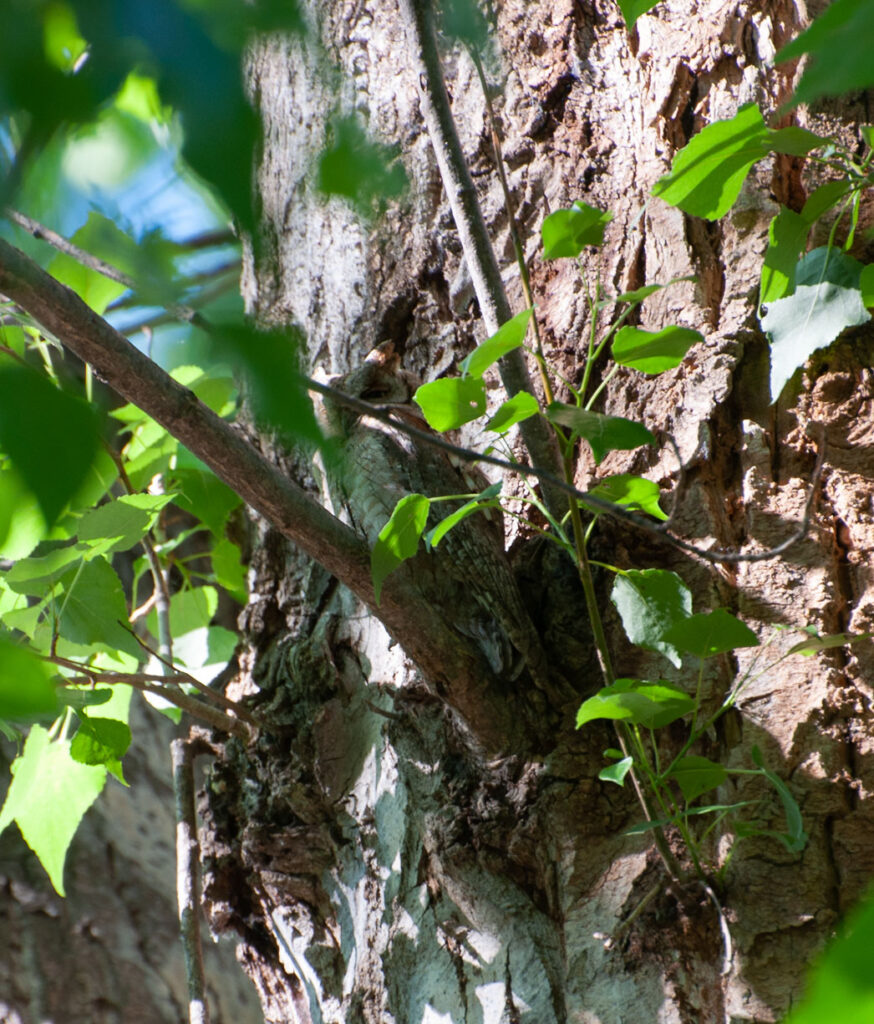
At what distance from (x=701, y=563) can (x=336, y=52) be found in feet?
2.70

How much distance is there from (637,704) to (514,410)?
0.70 feet

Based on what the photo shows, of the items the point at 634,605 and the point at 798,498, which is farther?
the point at 798,498

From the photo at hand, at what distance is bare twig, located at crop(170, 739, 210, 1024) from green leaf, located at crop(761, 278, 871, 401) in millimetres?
779

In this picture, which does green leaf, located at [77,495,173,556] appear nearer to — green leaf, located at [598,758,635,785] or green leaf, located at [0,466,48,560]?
green leaf, located at [0,466,48,560]

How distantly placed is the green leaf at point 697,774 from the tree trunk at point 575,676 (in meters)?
0.08

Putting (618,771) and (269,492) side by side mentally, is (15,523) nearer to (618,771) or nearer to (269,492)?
(269,492)

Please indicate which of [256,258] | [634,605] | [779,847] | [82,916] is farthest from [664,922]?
[82,916]

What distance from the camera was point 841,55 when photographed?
0.92ft

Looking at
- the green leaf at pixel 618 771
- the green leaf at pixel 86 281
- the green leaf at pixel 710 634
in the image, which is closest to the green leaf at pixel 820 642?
the green leaf at pixel 710 634

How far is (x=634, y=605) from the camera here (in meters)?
0.68

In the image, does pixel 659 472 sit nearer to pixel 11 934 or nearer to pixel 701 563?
pixel 701 563

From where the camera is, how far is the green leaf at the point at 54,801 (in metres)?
0.96

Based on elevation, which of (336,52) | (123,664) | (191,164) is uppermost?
(336,52)

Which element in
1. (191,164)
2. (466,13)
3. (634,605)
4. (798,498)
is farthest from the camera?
(798,498)
